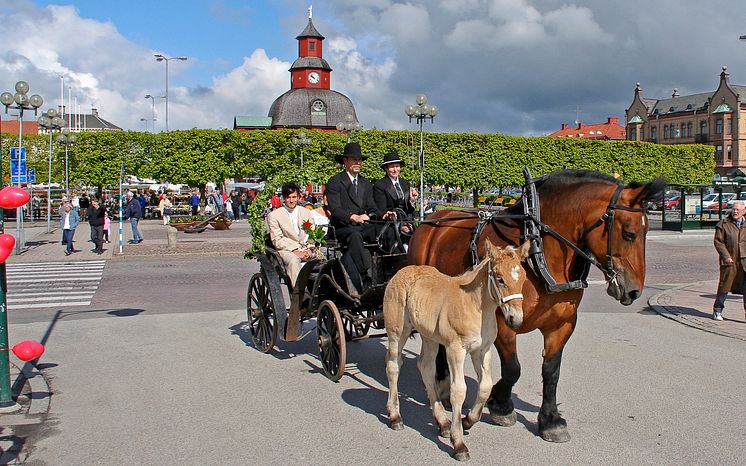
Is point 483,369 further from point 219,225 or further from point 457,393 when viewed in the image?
point 219,225

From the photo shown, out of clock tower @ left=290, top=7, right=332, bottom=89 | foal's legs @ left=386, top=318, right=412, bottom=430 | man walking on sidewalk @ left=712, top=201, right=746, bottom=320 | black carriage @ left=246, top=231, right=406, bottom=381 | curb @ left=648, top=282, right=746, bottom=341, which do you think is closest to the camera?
foal's legs @ left=386, top=318, right=412, bottom=430

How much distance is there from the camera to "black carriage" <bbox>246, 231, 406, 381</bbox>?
7.52 metres

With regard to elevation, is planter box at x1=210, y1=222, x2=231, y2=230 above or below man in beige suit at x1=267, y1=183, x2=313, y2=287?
below

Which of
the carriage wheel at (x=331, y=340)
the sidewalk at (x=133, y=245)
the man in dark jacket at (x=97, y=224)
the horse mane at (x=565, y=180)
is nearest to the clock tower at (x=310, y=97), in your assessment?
the sidewalk at (x=133, y=245)

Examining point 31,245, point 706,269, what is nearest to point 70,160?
point 31,245

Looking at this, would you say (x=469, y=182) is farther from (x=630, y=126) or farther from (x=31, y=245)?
(x=630, y=126)

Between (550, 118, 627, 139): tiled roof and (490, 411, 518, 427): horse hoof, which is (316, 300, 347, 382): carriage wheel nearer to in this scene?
(490, 411, 518, 427): horse hoof

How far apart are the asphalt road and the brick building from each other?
3543 inches

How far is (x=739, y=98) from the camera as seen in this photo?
3679 inches

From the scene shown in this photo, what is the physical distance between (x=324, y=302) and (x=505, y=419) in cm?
255

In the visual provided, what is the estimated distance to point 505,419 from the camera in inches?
235

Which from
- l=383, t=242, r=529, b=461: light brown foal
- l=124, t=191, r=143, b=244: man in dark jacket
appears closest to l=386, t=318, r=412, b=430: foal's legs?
l=383, t=242, r=529, b=461: light brown foal

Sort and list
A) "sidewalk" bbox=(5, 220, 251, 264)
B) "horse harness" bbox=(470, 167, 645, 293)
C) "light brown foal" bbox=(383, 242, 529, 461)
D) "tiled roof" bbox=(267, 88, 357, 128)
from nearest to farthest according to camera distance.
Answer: "light brown foal" bbox=(383, 242, 529, 461), "horse harness" bbox=(470, 167, 645, 293), "sidewalk" bbox=(5, 220, 251, 264), "tiled roof" bbox=(267, 88, 357, 128)

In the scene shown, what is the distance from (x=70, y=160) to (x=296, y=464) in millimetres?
44633
